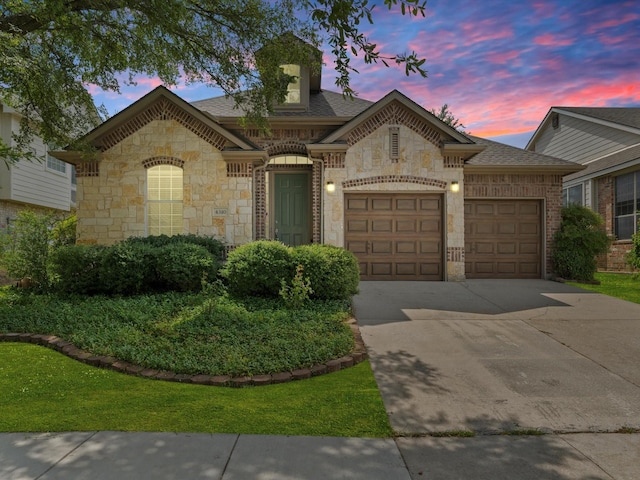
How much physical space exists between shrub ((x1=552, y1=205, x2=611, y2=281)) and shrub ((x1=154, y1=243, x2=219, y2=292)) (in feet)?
35.7

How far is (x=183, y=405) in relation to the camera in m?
4.12

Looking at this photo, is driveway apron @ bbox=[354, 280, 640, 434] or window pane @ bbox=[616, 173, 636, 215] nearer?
driveway apron @ bbox=[354, 280, 640, 434]

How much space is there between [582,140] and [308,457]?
74.3 feet

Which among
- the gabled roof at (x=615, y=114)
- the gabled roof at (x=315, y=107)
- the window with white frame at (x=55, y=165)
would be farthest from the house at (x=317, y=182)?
the window with white frame at (x=55, y=165)

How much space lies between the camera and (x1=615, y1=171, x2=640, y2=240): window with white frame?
53.6 ft

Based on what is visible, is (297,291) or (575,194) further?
(575,194)

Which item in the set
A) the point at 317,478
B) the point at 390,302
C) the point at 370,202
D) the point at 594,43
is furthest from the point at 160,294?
the point at 594,43

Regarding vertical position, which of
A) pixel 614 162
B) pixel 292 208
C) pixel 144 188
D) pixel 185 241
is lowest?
pixel 185 241

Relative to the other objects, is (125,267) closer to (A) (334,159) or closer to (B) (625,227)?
(A) (334,159)

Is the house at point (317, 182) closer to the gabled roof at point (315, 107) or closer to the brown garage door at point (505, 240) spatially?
the gabled roof at point (315, 107)

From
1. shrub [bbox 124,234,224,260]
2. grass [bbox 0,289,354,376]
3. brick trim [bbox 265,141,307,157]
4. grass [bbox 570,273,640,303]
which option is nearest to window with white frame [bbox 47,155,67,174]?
shrub [bbox 124,234,224,260]

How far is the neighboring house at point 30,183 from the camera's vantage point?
16577mm

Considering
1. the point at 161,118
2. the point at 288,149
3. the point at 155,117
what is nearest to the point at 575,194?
the point at 288,149

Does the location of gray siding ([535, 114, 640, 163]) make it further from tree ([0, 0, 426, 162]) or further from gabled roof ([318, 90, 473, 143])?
tree ([0, 0, 426, 162])
